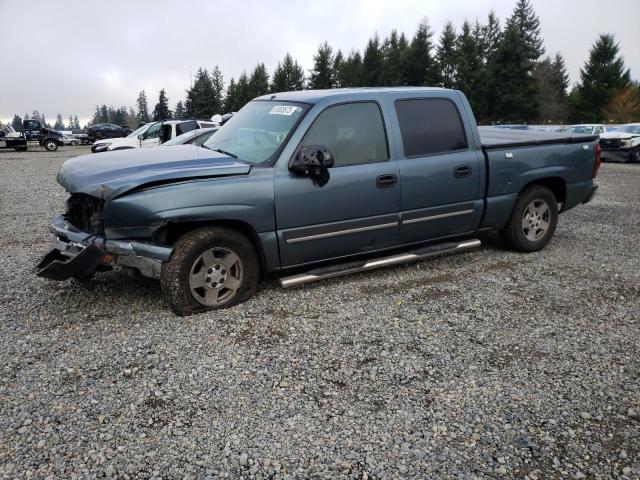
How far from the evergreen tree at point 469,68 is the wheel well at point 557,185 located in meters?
49.4

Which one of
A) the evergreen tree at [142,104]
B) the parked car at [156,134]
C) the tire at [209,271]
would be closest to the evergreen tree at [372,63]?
the parked car at [156,134]

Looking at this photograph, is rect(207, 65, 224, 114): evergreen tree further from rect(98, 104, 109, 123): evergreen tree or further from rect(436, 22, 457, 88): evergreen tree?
rect(98, 104, 109, 123): evergreen tree

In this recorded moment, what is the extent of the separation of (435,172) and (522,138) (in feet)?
5.50

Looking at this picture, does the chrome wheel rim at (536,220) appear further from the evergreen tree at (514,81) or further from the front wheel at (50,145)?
the evergreen tree at (514,81)

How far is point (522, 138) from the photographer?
6.11m

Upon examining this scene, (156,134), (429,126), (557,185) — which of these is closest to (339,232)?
(429,126)

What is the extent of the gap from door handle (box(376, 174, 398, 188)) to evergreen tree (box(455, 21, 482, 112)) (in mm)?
51465

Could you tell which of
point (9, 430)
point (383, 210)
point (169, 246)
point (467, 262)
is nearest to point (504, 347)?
point (383, 210)

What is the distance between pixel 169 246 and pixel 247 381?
1.38 m

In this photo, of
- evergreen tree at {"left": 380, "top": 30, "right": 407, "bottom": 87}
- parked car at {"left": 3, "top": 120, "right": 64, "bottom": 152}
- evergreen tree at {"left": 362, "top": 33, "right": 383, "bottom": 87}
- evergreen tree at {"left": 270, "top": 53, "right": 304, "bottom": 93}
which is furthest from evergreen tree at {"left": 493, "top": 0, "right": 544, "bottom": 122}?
parked car at {"left": 3, "top": 120, "right": 64, "bottom": 152}

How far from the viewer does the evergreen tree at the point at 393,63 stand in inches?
2373

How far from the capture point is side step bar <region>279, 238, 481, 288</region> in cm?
455

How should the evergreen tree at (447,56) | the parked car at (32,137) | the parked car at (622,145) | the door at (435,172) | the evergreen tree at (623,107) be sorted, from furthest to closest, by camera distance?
Result: the evergreen tree at (447,56) < the evergreen tree at (623,107) < the parked car at (32,137) < the parked car at (622,145) < the door at (435,172)

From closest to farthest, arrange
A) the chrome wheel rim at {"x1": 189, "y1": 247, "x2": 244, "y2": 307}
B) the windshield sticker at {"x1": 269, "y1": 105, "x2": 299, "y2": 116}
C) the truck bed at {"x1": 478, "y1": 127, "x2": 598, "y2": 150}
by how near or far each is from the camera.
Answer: the chrome wheel rim at {"x1": 189, "y1": 247, "x2": 244, "y2": 307} → the windshield sticker at {"x1": 269, "y1": 105, "x2": 299, "y2": 116} → the truck bed at {"x1": 478, "y1": 127, "x2": 598, "y2": 150}
